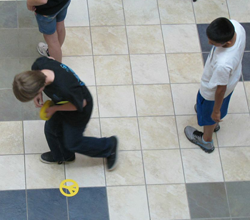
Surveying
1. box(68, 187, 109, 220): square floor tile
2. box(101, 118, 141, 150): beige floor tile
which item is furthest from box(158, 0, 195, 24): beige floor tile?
box(68, 187, 109, 220): square floor tile

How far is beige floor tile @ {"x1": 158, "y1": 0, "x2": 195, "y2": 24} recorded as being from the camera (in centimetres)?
405

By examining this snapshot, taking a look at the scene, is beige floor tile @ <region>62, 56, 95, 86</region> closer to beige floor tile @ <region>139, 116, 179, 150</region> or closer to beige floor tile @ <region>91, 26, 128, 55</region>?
beige floor tile @ <region>91, 26, 128, 55</region>

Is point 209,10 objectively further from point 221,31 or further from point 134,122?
point 221,31

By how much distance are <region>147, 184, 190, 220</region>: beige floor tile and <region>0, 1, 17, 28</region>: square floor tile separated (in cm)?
214

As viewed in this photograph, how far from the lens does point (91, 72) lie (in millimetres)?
3637

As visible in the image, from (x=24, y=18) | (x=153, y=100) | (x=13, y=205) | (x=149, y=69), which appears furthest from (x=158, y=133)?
(x=24, y=18)

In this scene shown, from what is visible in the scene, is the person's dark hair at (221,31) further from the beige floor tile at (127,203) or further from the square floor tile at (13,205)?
the square floor tile at (13,205)

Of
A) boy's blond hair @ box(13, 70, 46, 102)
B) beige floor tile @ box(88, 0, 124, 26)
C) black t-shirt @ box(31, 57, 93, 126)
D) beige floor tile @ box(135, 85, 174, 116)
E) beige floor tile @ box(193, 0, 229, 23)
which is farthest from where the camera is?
beige floor tile @ box(193, 0, 229, 23)

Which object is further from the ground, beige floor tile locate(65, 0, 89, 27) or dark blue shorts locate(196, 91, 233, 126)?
beige floor tile locate(65, 0, 89, 27)

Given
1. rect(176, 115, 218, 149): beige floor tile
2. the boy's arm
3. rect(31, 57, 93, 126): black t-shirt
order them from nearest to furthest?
1. rect(31, 57, 93, 126): black t-shirt
2. the boy's arm
3. rect(176, 115, 218, 149): beige floor tile

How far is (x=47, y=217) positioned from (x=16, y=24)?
6.47 ft

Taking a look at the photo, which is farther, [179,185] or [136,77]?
[136,77]

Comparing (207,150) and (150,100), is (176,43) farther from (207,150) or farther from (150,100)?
(207,150)

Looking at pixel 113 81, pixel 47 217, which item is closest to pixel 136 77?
pixel 113 81
